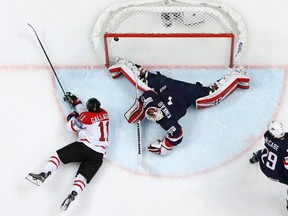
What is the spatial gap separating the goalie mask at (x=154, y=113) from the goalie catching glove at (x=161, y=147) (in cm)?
22

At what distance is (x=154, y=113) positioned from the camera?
3979 mm

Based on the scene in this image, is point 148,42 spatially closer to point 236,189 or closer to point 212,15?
point 212,15

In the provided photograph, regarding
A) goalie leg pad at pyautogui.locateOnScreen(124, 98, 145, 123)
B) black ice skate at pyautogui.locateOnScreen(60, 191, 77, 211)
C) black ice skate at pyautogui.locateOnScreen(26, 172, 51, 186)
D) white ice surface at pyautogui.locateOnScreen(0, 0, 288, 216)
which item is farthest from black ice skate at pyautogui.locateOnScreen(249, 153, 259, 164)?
black ice skate at pyautogui.locateOnScreen(26, 172, 51, 186)

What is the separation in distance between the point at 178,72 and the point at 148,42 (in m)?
0.38

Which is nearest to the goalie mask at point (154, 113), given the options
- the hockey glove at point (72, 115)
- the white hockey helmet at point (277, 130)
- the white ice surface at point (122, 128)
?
the white ice surface at point (122, 128)

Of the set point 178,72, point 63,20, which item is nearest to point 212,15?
point 178,72

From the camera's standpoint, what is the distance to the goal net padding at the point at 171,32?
455 centimetres

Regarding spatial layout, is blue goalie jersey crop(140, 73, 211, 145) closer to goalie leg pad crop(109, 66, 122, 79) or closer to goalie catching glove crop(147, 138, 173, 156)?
goalie catching glove crop(147, 138, 173, 156)

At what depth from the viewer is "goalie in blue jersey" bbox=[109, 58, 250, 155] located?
4074mm

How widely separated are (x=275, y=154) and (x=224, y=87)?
0.82 m

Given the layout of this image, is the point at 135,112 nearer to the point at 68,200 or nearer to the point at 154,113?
the point at 154,113

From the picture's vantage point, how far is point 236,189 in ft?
13.3

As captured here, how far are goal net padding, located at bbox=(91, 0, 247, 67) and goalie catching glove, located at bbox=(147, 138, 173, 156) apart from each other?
2.38ft

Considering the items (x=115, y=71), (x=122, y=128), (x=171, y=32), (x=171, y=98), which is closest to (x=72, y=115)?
(x=122, y=128)
